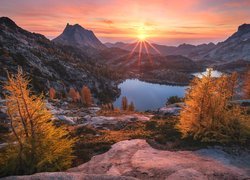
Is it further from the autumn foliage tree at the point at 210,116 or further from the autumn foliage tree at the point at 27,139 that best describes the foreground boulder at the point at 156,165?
the autumn foliage tree at the point at 210,116

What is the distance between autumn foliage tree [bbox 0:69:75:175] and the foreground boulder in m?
2.20

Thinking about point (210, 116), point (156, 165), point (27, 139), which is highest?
point (210, 116)

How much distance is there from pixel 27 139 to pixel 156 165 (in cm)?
1026

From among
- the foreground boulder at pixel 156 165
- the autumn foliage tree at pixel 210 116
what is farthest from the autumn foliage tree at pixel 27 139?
the autumn foliage tree at pixel 210 116

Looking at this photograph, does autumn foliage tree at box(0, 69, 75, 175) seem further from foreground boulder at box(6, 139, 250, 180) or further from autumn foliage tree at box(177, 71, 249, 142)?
autumn foliage tree at box(177, 71, 249, 142)

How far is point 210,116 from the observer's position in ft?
91.4

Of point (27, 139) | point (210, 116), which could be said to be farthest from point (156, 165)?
point (210, 116)

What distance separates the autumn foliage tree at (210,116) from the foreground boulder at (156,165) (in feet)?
8.57

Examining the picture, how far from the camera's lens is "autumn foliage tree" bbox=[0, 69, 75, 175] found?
64.1 ft

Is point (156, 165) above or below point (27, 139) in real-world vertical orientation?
below

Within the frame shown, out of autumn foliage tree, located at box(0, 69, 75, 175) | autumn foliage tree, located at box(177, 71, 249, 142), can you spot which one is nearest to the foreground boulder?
autumn foliage tree, located at box(0, 69, 75, 175)

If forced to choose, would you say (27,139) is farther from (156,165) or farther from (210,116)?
(210,116)

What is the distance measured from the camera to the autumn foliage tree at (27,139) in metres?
19.5

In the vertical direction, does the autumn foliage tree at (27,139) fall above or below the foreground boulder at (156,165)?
above
